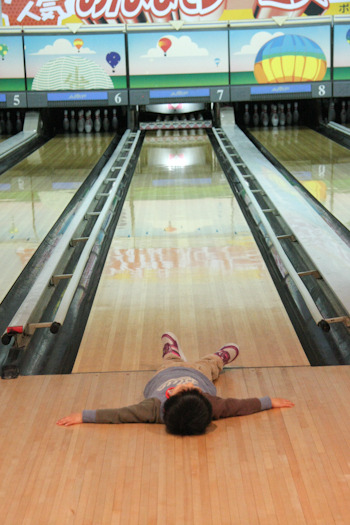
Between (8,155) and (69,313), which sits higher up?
(8,155)

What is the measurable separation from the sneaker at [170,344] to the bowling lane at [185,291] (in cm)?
9

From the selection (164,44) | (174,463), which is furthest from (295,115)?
(174,463)

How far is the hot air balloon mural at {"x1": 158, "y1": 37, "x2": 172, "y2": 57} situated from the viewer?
907cm

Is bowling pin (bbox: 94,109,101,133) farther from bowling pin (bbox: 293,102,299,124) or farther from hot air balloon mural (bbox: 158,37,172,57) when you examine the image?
bowling pin (bbox: 293,102,299,124)

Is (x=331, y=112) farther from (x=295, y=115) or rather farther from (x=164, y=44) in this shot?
(x=164, y=44)

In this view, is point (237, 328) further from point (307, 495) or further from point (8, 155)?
→ point (8, 155)

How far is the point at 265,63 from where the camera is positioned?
909cm

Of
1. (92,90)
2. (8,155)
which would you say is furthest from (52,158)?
(92,90)

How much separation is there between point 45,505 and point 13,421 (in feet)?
1.81

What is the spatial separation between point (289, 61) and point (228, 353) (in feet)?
22.4

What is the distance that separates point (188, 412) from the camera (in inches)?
93.5

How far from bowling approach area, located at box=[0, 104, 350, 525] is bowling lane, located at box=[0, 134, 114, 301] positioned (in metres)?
0.08

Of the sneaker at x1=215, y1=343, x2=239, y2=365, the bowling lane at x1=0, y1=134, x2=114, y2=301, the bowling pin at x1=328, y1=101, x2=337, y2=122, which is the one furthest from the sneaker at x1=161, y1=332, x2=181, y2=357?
the bowling pin at x1=328, y1=101, x2=337, y2=122

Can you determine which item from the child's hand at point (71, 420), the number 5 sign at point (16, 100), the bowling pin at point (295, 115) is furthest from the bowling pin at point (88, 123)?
the child's hand at point (71, 420)
